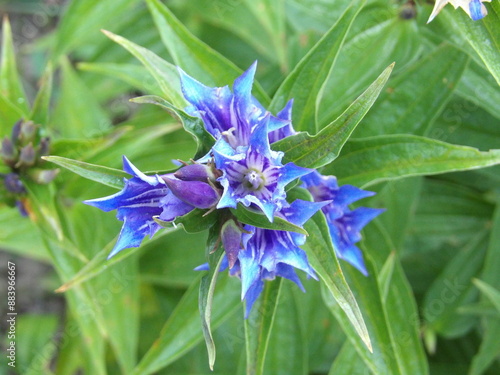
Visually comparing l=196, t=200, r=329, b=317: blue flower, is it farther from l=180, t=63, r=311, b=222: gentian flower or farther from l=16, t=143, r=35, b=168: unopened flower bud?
l=16, t=143, r=35, b=168: unopened flower bud

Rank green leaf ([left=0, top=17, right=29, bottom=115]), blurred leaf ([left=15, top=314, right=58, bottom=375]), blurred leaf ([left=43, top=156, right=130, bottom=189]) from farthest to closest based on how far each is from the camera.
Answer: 1. blurred leaf ([left=15, top=314, right=58, bottom=375])
2. green leaf ([left=0, top=17, right=29, bottom=115])
3. blurred leaf ([left=43, top=156, right=130, bottom=189])

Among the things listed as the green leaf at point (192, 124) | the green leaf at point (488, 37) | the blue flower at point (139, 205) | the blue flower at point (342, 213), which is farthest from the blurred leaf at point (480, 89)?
the blue flower at point (139, 205)

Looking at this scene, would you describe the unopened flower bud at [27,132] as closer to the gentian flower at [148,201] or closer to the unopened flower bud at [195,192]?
the gentian flower at [148,201]

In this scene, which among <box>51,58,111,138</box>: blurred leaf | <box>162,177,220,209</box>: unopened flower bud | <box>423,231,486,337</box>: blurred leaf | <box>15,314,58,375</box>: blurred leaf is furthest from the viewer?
<box>15,314,58,375</box>: blurred leaf

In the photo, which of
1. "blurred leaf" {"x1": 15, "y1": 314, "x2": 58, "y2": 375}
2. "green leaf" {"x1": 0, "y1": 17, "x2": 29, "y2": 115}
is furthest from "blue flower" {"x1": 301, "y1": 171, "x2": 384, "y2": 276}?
"blurred leaf" {"x1": 15, "y1": 314, "x2": 58, "y2": 375}

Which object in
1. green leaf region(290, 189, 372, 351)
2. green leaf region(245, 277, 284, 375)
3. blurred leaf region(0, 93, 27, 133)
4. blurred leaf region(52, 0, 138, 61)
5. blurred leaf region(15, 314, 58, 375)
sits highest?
blurred leaf region(52, 0, 138, 61)

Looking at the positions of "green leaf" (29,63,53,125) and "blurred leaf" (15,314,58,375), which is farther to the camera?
"blurred leaf" (15,314,58,375)

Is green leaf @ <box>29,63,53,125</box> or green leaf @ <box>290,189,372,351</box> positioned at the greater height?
green leaf @ <box>29,63,53,125</box>
